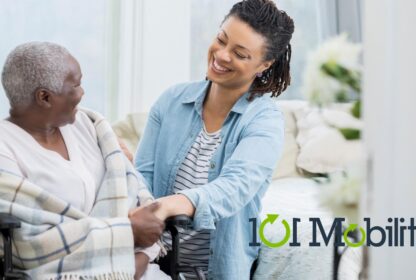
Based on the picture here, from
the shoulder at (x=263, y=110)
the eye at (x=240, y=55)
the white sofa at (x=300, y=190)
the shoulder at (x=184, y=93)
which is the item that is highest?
the eye at (x=240, y=55)

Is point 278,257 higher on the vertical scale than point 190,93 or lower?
lower

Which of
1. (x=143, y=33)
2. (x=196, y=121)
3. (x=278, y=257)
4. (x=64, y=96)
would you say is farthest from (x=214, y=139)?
(x=143, y=33)

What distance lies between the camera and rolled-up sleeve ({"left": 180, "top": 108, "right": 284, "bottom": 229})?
1.95m

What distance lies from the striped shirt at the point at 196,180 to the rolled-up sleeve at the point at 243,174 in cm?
12

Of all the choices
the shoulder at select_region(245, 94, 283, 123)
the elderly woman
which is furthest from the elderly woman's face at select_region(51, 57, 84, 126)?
the shoulder at select_region(245, 94, 283, 123)

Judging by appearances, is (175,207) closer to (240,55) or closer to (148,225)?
(148,225)

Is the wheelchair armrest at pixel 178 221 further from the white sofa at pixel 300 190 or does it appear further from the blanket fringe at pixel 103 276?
the white sofa at pixel 300 190

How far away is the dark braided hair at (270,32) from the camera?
2262mm

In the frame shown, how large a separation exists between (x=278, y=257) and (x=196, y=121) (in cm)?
48

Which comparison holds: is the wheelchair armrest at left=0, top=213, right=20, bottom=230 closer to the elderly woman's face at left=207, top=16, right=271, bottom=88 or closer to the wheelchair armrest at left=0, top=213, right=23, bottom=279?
the wheelchair armrest at left=0, top=213, right=23, bottom=279

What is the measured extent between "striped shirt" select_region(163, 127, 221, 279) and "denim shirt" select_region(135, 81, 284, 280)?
2 cm

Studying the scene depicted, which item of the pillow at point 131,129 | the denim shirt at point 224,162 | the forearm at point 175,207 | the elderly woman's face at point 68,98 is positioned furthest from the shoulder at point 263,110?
the pillow at point 131,129

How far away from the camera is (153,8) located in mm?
3965

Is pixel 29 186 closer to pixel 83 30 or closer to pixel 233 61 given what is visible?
pixel 233 61
